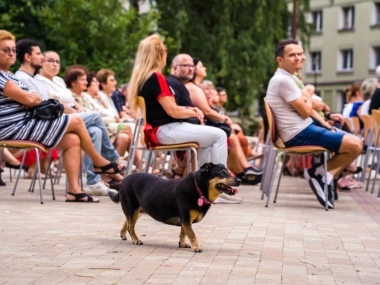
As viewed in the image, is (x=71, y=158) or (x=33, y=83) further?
(x=33, y=83)

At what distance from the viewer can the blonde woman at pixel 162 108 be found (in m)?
11.3

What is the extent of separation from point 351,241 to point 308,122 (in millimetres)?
3594

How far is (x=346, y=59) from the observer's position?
7369 centimetres

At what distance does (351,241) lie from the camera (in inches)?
322

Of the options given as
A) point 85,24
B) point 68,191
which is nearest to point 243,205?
point 68,191

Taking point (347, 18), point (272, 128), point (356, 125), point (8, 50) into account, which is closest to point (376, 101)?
point (356, 125)

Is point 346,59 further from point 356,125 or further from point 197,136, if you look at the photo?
point 197,136

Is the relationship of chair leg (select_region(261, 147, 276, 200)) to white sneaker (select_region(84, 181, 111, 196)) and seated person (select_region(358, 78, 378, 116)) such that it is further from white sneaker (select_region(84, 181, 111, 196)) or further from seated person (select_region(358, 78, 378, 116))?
seated person (select_region(358, 78, 378, 116))

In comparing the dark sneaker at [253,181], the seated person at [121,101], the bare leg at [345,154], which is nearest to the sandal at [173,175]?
the dark sneaker at [253,181]

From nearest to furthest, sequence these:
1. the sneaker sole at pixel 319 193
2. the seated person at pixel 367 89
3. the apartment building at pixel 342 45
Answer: the sneaker sole at pixel 319 193 → the seated person at pixel 367 89 → the apartment building at pixel 342 45

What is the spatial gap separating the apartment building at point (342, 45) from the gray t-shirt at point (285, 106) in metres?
58.2

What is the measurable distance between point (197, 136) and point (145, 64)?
3.10ft

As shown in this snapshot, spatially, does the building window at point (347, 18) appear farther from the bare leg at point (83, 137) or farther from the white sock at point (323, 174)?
the bare leg at point (83, 137)

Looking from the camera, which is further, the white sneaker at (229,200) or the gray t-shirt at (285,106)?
the white sneaker at (229,200)
